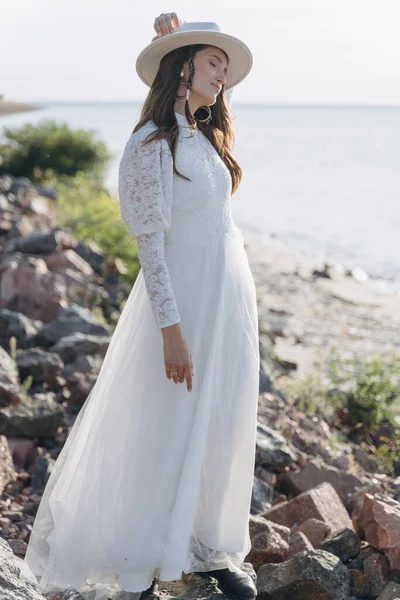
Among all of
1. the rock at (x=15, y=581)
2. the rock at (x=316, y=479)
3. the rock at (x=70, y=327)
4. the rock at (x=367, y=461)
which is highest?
the rock at (x=15, y=581)

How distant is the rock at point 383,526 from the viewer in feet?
12.0

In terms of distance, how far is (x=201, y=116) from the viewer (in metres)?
3.38

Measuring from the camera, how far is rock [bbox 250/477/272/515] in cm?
444

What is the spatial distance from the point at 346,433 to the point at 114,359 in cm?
329

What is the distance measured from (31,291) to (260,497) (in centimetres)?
357

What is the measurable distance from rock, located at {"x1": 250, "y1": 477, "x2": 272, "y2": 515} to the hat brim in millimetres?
2168

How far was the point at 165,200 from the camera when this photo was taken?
308 cm

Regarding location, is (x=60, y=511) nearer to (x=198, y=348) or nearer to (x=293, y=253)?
(x=198, y=348)

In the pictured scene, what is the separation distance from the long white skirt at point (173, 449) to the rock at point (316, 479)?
1486 millimetres

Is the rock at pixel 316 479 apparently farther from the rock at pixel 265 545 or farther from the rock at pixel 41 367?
the rock at pixel 41 367

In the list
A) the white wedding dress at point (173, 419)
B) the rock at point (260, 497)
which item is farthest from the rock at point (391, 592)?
the rock at point (260, 497)

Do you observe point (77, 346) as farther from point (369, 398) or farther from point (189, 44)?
point (189, 44)

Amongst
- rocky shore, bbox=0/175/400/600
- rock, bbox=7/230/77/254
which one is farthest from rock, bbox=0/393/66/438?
rock, bbox=7/230/77/254

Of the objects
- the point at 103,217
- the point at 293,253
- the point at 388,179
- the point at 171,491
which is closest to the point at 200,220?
the point at 171,491
